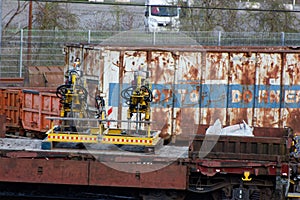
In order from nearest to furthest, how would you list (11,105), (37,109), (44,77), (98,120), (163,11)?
(98,120) < (37,109) < (11,105) < (44,77) < (163,11)

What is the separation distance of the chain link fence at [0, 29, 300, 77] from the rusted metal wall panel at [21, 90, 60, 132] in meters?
6.81

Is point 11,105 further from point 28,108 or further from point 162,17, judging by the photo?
point 162,17

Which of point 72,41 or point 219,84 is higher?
point 72,41

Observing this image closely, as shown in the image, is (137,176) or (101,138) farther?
(101,138)

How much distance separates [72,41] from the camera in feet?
87.2

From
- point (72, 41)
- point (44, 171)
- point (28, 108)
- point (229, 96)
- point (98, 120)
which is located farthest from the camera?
point (72, 41)

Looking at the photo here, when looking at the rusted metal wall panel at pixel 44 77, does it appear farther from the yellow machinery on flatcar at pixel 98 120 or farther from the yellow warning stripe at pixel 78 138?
the yellow warning stripe at pixel 78 138

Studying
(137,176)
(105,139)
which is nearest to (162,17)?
(105,139)

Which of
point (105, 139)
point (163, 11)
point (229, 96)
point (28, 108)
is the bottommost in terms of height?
point (105, 139)

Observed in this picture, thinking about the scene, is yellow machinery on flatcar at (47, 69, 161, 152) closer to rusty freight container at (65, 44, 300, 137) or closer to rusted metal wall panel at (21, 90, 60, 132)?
rusty freight container at (65, 44, 300, 137)

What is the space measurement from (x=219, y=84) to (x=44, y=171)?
590 cm

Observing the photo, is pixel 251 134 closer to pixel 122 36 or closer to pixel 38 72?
pixel 38 72

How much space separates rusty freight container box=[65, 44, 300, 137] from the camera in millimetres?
17109

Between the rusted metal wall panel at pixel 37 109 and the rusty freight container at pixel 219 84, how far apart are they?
69.8 inches
